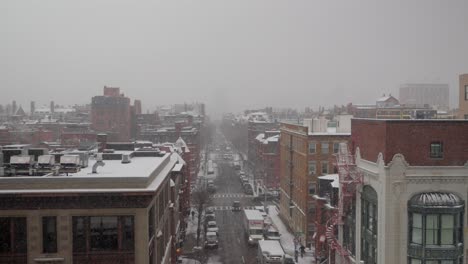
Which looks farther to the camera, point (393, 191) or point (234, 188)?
point (234, 188)

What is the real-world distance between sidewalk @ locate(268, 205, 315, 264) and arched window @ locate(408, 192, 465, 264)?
2729 centimetres

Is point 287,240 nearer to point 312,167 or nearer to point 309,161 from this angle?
point 312,167

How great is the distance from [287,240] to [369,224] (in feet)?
111

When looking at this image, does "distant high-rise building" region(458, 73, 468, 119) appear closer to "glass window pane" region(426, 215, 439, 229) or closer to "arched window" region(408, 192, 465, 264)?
"arched window" region(408, 192, 465, 264)

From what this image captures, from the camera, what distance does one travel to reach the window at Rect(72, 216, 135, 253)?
24500 millimetres

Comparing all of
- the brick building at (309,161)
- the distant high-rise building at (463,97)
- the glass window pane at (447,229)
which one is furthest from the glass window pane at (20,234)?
the brick building at (309,161)

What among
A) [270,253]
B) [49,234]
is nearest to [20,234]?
[49,234]

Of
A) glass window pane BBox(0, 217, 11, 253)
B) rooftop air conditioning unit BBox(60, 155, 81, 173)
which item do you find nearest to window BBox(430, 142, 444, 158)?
rooftop air conditioning unit BBox(60, 155, 81, 173)

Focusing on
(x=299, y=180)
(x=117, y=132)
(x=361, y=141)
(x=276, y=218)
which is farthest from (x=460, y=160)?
(x=117, y=132)

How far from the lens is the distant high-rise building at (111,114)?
13188cm

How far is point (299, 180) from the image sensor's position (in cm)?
6444

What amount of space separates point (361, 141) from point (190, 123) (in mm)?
122247

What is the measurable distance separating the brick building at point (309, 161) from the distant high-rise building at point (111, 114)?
7479 centimetres

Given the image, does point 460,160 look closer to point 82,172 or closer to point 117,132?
point 82,172
